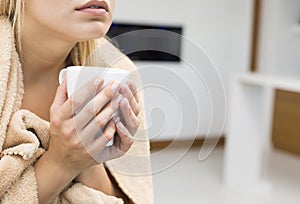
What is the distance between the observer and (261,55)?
3.29 m

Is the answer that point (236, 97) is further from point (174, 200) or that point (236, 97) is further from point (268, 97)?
point (268, 97)

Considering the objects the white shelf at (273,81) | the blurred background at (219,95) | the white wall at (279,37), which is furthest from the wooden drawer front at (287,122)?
the white shelf at (273,81)

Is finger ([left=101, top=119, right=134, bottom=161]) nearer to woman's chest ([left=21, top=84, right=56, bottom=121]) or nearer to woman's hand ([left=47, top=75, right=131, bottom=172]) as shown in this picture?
woman's hand ([left=47, top=75, right=131, bottom=172])

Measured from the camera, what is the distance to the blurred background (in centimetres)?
41

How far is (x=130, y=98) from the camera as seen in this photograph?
42cm

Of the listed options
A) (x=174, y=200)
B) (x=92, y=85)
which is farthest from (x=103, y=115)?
(x=174, y=200)

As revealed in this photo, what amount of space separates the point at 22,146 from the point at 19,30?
0.13 meters

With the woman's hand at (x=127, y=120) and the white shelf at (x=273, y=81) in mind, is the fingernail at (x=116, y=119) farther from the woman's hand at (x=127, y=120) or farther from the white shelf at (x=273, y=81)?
the white shelf at (x=273, y=81)

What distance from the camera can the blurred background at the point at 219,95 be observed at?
41cm

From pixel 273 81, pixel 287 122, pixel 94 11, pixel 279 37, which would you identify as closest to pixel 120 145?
pixel 94 11

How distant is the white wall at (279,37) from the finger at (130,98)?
2.92 m

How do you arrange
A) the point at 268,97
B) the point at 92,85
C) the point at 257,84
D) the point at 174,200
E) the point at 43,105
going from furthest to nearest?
the point at 268,97
the point at 257,84
the point at 174,200
the point at 43,105
the point at 92,85

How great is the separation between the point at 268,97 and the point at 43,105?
9.08 ft

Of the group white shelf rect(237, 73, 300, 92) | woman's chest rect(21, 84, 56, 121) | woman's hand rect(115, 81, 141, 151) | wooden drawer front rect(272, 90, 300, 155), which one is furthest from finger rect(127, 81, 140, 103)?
wooden drawer front rect(272, 90, 300, 155)
